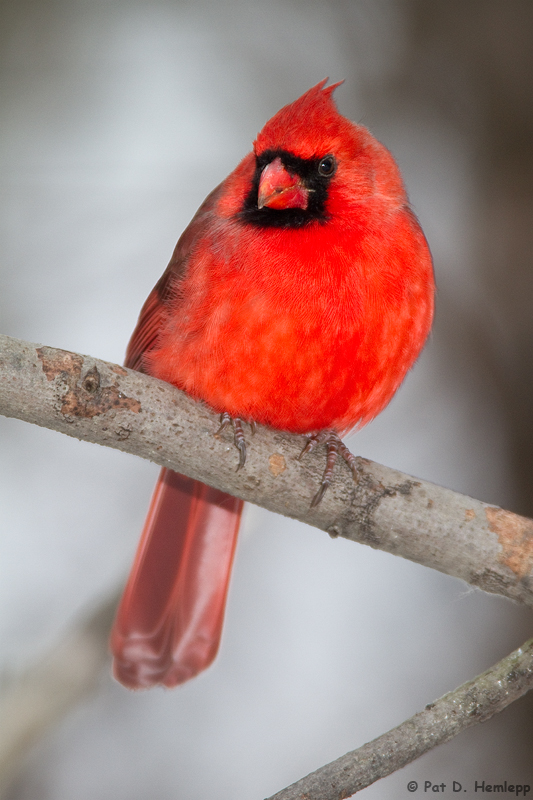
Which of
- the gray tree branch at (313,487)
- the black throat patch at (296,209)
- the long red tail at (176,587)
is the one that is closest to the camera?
the gray tree branch at (313,487)

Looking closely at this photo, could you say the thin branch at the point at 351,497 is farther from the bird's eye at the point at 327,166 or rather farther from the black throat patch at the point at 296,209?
the bird's eye at the point at 327,166

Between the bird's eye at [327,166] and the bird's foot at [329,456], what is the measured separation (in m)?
0.67

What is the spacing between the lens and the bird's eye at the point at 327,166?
1.97 m

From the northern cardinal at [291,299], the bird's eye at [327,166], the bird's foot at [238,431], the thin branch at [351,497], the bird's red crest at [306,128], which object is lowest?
the thin branch at [351,497]

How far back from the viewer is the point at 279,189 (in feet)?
6.16

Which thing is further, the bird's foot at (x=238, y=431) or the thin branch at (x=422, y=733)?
the bird's foot at (x=238, y=431)

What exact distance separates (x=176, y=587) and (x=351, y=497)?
2.60 ft

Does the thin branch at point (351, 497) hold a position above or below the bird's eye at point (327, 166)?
below

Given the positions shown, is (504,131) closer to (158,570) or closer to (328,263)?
(328,263)

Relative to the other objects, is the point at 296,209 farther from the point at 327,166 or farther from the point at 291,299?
the point at 291,299

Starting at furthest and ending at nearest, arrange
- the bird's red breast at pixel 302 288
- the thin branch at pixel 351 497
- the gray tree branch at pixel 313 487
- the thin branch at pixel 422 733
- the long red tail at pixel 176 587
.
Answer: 1. the long red tail at pixel 176 587
2. the bird's red breast at pixel 302 288
3. the thin branch at pixel 351 497
4. the gray tree branch at pixel 313 487
5. the thin branch at pixel 422 733

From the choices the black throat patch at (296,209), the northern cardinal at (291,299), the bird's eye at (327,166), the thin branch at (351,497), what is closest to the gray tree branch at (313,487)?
the thin branch at (351,497)

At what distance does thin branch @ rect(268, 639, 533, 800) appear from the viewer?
1.34m

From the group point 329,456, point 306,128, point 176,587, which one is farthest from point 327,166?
point 176,587
